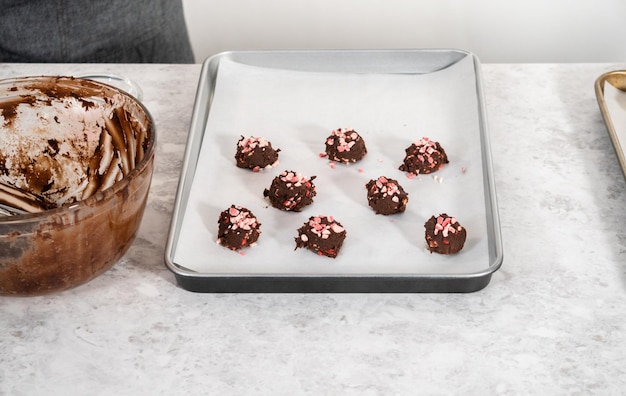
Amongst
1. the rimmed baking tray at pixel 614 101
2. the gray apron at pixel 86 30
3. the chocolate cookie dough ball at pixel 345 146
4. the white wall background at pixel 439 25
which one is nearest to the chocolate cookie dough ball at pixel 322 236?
the chocolate cookie dough ball at pixel 345 146

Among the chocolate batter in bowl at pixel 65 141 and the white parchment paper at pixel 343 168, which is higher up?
the chocolate batter in bowl at pixel 65 141

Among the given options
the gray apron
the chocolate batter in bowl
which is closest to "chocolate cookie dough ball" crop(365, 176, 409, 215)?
the chocolate batter in bowl

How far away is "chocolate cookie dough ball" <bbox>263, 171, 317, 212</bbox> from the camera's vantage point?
1.05 m

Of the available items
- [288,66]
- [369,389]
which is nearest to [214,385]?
Answer: [369,389]

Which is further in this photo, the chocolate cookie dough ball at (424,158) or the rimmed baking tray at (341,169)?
the chocolate cookie dough ball at (424,158)

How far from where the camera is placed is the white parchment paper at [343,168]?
996mm

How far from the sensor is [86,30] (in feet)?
5.13

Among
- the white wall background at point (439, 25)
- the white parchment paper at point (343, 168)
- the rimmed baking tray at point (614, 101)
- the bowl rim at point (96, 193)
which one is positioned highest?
→ the bowl rim at point (96, 193)

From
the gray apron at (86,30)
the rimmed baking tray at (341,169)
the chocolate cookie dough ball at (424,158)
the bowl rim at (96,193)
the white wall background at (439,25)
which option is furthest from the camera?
the white wall background at (439,25)

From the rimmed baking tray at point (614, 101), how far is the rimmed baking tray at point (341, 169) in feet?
0.58

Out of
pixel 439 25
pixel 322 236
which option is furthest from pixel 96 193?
pixel 439 25

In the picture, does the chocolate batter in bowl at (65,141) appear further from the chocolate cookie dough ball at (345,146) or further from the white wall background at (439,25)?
the white wall background at (439,25)

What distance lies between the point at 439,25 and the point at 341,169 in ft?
2.88

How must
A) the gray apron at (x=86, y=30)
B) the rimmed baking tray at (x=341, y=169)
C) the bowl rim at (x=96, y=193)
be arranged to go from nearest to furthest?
the bowl rim at (x=96, y=193) → the rimmed baking tray at (x=341, y=169) → the gray apron at (x=86, y=30)
